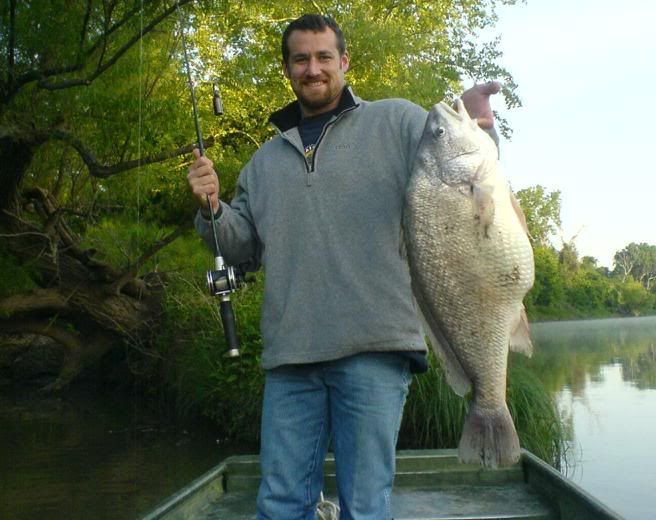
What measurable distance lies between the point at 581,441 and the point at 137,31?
8.00 m

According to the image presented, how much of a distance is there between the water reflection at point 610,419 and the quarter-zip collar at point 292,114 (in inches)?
258

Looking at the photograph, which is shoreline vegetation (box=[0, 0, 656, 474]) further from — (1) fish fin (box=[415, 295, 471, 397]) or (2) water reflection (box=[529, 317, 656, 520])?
(1) fish fin (box=[415, 295, 471, 397])

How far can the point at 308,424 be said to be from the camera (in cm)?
259

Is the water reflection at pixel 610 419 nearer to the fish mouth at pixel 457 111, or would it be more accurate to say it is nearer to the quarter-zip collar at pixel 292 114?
the quarter-zip collar at pixel 292 114

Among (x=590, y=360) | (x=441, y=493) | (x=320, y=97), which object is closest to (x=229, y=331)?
(x=320, y=97)

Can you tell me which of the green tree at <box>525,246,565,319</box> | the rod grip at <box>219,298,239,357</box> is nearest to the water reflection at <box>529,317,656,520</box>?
the rod grip at <box>219,298,239,357</box>

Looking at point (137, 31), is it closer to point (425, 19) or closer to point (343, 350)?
point (343, 350)

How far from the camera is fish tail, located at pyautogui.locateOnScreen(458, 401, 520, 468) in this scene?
2.27 metres

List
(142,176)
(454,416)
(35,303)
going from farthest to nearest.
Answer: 1. (35,303)
2. (142,176)
3. (454,416)

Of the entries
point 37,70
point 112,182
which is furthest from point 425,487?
point 112,182

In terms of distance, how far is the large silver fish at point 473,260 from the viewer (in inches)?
87.0

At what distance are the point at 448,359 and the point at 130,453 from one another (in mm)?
8282

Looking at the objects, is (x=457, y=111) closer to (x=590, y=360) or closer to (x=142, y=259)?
Answer: (x=142, y=259)

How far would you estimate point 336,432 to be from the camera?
255cm
